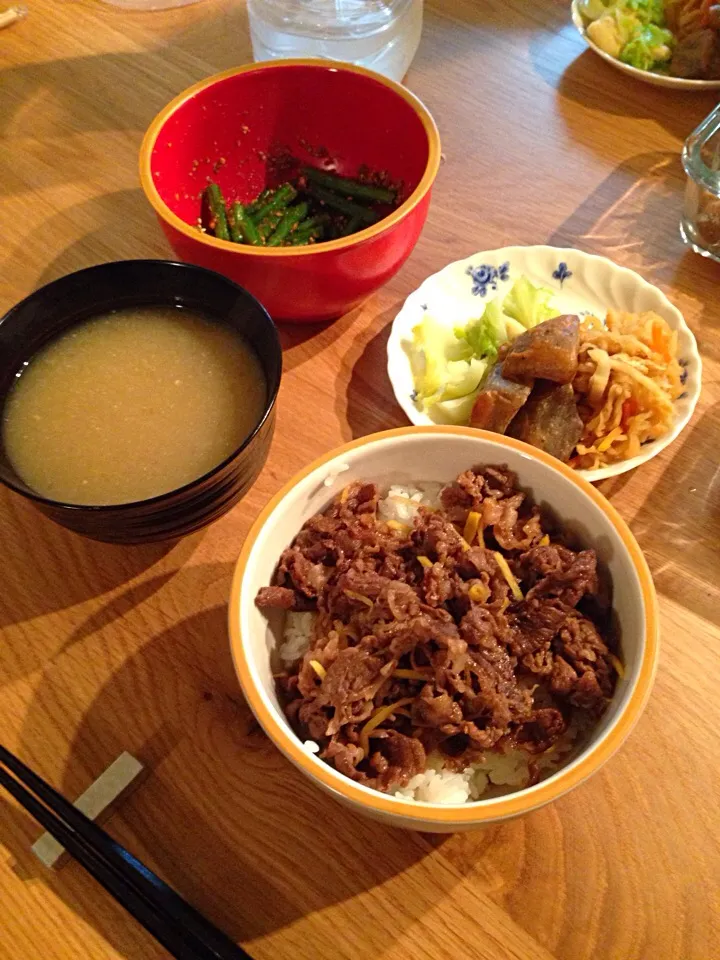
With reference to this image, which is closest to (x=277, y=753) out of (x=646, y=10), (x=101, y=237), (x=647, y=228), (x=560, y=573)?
Answer: (x=560, y=573)

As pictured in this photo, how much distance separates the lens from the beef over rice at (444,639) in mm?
954

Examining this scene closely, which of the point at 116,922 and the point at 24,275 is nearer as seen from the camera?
the point at 116,922

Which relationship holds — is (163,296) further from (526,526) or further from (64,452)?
(526,526)

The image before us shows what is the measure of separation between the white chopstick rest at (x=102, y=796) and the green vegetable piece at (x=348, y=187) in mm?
1304

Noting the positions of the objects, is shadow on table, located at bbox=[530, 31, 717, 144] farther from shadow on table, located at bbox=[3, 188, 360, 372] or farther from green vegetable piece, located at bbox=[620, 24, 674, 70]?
shadow on table, located at bbox=[3, 188, 360, 372]

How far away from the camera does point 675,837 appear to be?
1.04 metres

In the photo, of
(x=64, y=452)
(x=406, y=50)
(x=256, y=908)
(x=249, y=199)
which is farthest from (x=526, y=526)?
(x=406, y=50)

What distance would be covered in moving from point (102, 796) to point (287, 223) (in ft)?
4.12

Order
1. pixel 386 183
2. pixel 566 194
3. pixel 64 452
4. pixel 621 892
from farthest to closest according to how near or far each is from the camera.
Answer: pixel 566 194, pixel 386 183, pixel 64 452, pixel 621 892

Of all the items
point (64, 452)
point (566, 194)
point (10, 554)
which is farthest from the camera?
point (566, 194)

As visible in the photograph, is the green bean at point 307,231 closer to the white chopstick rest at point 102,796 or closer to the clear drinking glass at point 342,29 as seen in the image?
the clear drinking glass at point 342,29

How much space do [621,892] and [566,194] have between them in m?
1.63

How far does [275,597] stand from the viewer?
1.05m

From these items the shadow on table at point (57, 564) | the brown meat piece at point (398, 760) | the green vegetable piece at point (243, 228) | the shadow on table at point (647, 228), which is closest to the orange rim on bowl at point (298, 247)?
the green vegetable piece at point (243, 228)
